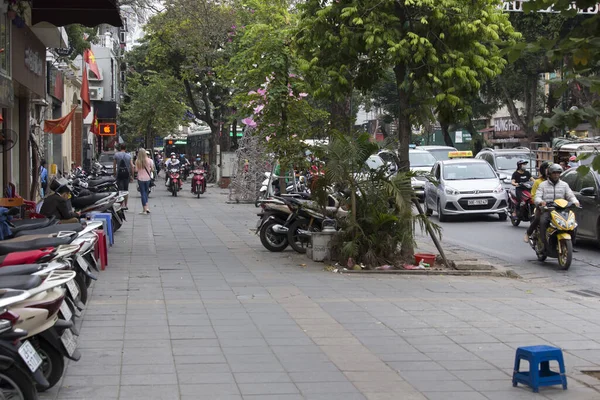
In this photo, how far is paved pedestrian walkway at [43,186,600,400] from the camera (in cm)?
645

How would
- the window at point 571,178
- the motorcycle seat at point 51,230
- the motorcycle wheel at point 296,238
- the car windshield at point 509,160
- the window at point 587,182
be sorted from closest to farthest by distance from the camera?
the motorcycle seat at point 51,230 → the motorcycle wheel at point 296,238 → the window at point 587,182 → the window at point 571,178 → the car windshield at point 509,160

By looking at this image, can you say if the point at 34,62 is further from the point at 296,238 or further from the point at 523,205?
the point at 523,205

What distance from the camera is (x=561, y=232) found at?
13.9 meters

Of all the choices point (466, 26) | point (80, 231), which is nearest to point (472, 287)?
point (466, 26)

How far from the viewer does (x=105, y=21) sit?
1541 centimetres

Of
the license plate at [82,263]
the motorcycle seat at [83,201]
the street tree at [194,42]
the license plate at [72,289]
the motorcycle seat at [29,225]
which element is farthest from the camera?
the street tree at [194,42]

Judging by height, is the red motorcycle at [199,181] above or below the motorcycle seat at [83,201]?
below

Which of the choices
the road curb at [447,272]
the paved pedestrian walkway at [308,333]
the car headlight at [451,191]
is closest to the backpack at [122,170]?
the car headlight at [451,191]

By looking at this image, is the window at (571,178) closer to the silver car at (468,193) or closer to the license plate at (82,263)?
the silver car at (468,193)

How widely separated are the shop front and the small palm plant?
23.7ft

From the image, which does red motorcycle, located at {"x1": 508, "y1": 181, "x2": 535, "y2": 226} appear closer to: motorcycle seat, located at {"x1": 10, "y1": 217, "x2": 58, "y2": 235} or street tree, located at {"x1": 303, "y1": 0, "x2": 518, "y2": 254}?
street tree, located at {"x1": 303, "y1": 0, "x2": 518, "y2": 254}

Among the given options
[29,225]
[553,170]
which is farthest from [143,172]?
[29,225]

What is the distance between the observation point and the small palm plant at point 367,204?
12789 mm

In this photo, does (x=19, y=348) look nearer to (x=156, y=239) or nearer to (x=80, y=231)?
(x=80, y=231)
